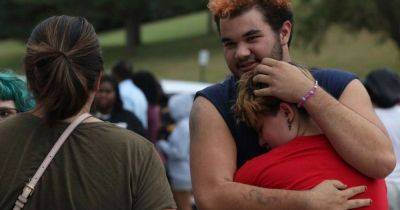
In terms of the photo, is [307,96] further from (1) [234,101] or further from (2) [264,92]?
(1) [234,101]

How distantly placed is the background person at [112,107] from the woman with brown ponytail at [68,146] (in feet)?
17.3

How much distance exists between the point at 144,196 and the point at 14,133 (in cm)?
50

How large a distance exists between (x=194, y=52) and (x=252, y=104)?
45447 mm

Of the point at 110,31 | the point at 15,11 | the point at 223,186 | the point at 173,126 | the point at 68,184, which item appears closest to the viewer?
the point at 68,184

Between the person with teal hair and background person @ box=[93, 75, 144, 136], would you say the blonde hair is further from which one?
background person @ box=[93, 75, 144, 136]

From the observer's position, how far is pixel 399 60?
38750mm

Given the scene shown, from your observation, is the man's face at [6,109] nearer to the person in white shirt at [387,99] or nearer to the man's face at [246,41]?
the man's face at [246,41]

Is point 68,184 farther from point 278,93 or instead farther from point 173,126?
point 173,126

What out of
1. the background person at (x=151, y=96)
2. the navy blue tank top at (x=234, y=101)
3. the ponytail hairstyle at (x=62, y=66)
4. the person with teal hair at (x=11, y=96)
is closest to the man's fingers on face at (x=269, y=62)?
the navy blue tank top at (x=234, y=101)

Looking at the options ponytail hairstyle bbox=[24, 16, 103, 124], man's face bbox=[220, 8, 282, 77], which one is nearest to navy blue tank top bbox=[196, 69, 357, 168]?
man's face bbox=[220, 8, 282, 77]

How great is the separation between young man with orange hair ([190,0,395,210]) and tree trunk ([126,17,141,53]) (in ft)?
160

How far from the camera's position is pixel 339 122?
3.12 meters

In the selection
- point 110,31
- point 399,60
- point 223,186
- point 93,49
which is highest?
point 93,49

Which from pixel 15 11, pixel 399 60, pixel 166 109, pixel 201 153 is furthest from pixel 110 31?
pixel 201 153
